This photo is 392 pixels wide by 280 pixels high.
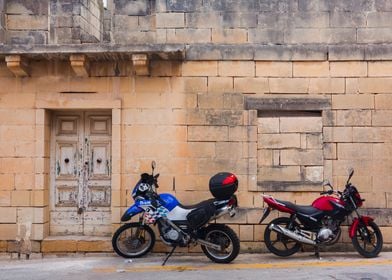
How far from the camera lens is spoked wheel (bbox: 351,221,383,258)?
7.85m

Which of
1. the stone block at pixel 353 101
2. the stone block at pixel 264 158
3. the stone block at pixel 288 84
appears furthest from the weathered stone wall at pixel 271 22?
the stone block at pixel 264 158

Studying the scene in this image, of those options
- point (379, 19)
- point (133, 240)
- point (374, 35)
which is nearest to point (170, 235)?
point (133, 240)

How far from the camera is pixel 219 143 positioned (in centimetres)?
835

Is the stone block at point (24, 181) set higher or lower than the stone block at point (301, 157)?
lower

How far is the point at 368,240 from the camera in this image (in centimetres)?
790

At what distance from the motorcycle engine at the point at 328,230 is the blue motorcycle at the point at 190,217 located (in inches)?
50.5

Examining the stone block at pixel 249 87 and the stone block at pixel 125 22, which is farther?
the stone block at pixel 125 22

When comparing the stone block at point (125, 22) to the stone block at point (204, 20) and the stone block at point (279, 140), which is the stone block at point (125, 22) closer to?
the stone block at point (204, 20)

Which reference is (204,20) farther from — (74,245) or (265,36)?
(74,245)

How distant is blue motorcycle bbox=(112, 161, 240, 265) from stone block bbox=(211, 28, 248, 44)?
7.31 feet

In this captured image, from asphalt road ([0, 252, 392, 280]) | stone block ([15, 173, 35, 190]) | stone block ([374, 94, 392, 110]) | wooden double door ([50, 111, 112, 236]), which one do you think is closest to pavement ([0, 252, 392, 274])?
asphalt road ([0, 252, 392, 280])

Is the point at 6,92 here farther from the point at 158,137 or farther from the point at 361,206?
the point at 361,206

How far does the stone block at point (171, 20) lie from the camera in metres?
8.46

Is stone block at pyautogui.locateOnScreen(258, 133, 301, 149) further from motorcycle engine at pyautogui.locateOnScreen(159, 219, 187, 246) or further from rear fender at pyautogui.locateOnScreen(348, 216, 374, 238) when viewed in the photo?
motorcycle engine at pyautogui.locateOnScreen(159, 219, 187, 246)
